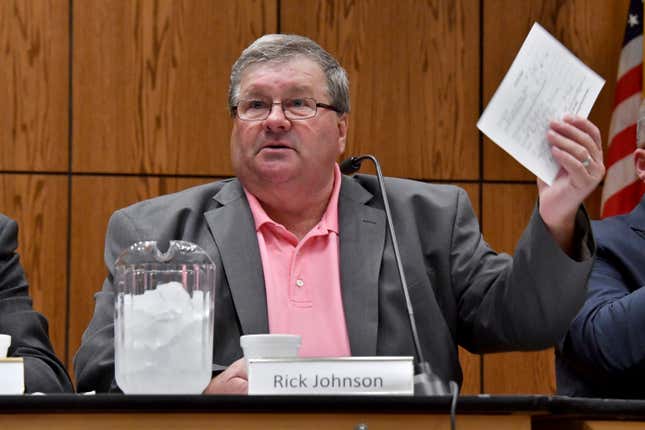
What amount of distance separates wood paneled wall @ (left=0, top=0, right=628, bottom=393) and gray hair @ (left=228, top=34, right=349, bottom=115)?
1750mm

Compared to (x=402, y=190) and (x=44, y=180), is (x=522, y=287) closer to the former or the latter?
(x=402, y=190)

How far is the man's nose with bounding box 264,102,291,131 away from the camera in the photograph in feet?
8.89

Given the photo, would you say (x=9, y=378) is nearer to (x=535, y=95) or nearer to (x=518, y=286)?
(x=535, y=95)

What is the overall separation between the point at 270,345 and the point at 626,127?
3094mm


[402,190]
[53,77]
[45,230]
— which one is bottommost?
[45,230]

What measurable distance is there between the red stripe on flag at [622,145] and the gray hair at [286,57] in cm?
200

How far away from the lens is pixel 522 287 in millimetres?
2420

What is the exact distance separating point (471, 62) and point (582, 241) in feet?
8.38

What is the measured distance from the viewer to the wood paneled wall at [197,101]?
4.44 m

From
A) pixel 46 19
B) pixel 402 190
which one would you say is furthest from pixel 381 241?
pixel 46 19

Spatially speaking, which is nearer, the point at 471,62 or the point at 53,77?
the point at 53,77

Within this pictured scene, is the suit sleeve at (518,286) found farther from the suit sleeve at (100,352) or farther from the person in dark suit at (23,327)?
the person in dark suit at (23,327)

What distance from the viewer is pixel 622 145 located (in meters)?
4.52

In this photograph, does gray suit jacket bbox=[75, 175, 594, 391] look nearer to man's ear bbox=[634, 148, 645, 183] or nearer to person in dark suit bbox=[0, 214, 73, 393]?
person in dark suit bbox=[0, 214, 73, 393]
